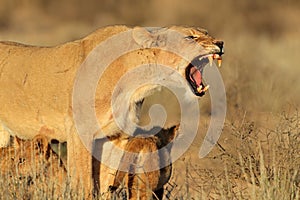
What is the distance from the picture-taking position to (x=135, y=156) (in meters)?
9.10

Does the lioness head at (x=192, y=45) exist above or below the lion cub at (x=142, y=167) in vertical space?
above

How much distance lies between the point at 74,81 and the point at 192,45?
1.02 meters

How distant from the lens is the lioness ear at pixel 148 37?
8711mm

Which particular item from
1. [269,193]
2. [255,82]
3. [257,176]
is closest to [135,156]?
[257,176]

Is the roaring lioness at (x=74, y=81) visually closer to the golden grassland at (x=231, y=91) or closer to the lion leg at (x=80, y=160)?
the lion leg at (x=80, y=160)

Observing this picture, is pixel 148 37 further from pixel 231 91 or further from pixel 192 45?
pixel 231 91

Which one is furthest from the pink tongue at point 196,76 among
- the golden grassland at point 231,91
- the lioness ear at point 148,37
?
the golden grassland at point 231,91

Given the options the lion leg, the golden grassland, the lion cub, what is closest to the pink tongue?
the golden grassland

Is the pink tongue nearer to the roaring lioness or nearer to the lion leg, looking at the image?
the roaring lioness

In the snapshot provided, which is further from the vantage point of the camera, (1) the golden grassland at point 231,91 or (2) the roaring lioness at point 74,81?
(2) the roaring lioness at point 74,81

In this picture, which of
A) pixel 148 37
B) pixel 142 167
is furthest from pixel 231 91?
pixel 148 37

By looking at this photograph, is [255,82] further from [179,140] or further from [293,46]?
[179,140]

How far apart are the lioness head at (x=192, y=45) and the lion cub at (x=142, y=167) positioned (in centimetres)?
67

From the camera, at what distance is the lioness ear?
871 cm
